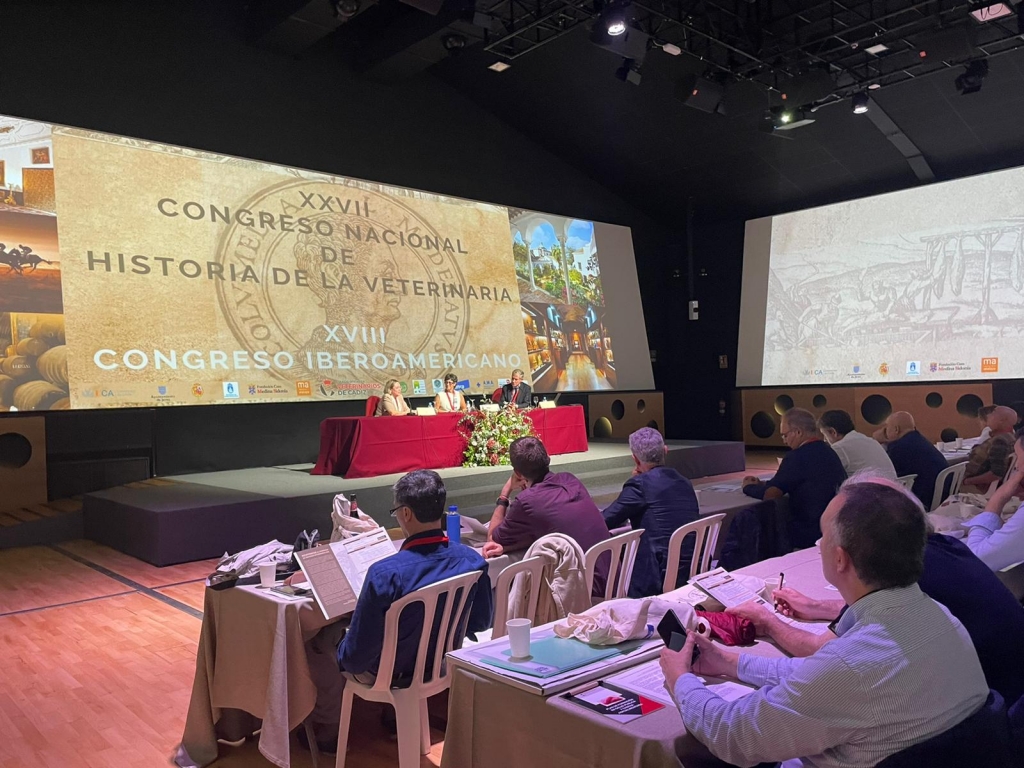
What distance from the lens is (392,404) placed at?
7754 mm

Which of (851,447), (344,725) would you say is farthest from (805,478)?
(344,725)

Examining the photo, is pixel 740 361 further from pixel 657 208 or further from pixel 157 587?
pixel 157 587

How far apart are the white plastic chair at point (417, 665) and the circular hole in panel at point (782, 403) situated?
10.3 metres

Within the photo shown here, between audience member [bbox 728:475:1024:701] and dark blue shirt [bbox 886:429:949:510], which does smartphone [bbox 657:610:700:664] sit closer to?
audience member [bbox 728:475:1024:701]

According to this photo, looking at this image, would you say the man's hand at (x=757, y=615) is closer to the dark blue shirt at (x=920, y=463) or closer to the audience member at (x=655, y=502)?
the audience member at (x=655, y=502)

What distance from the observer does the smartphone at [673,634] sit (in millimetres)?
1386

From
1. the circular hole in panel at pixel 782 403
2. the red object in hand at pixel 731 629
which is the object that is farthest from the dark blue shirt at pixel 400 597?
the circular hole in panel at pixel 782 403

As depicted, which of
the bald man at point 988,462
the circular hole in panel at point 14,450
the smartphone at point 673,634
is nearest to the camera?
the smartphone at point 673,634

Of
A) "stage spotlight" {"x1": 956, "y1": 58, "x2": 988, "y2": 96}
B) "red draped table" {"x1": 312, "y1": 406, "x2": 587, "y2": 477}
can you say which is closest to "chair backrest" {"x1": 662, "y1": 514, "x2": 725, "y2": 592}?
"red draped table" {"x1": 312, "y1": 406, "x2": 587, "y2": 477}

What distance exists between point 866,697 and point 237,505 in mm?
5296

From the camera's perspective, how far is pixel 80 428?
7195 mm

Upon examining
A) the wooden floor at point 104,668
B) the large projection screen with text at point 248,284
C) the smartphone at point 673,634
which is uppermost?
the large projection screen with text at point 248,284

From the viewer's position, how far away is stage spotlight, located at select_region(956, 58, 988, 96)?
7929 millimetres

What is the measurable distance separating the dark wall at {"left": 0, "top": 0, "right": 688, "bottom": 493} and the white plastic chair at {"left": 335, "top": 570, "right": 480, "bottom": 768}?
611 centimetres
